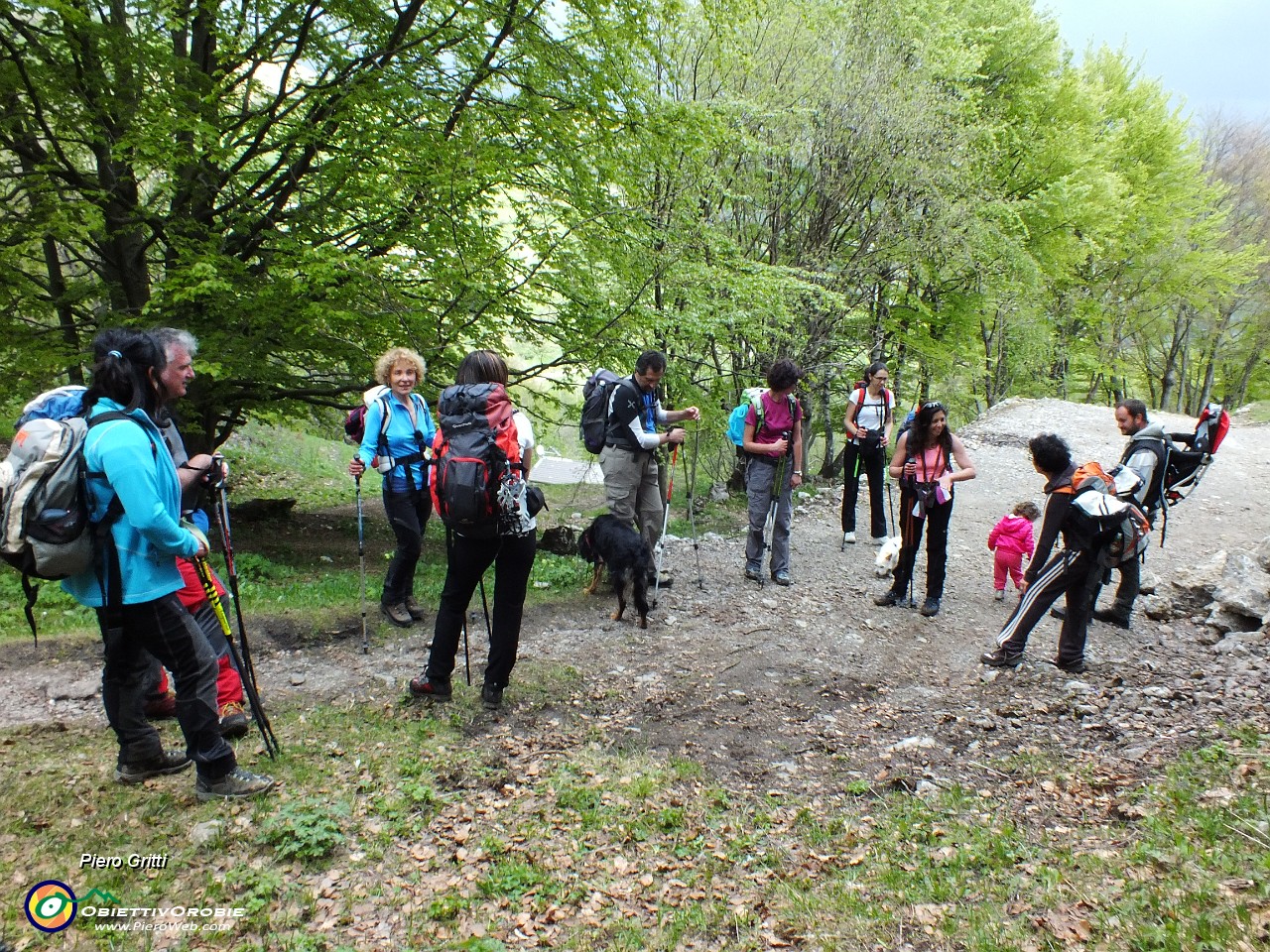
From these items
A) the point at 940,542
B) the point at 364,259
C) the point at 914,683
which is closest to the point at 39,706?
the point at 364,259

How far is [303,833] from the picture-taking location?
3.21 metres

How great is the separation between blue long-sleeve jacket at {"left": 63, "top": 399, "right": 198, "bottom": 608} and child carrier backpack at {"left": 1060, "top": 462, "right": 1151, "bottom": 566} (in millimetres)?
5507

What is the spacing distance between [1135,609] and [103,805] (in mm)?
8662

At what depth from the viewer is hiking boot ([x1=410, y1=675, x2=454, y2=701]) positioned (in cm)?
470

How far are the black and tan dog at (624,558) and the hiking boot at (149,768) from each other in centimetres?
378

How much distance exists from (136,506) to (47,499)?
1.06ft

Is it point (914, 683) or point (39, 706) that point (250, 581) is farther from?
point (914, 683)

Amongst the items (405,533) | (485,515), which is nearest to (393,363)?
(405,533)

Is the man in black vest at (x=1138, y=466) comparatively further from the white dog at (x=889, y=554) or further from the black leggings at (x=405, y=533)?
the black leggings at (x=405, y=533)

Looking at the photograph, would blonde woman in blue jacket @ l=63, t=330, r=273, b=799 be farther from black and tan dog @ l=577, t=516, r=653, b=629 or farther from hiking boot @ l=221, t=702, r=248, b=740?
black and tan dog @ l=577, t=516, r=653, b=629

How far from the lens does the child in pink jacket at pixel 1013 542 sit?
7.44 metres

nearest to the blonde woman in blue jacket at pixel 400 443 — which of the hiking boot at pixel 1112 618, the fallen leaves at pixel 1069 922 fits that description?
the fallen leaves at pixel 1069 922

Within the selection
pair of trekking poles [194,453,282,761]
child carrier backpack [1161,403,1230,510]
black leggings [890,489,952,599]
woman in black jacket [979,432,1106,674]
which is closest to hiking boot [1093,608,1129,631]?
child carrier backpack [1161,403,1230,510]

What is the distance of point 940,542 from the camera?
7.01 meters
